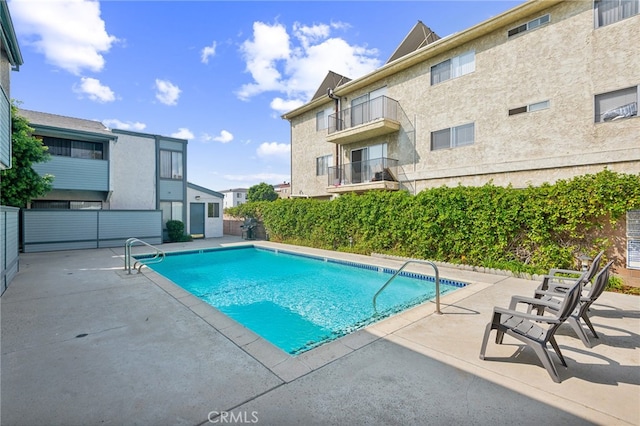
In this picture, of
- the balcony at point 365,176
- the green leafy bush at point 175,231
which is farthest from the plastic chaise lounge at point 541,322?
the green leafy bush at point 175,231

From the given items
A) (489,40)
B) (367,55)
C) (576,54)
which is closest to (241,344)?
(576,54)

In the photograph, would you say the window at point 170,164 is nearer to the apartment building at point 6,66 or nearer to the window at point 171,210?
the window at point 171,210

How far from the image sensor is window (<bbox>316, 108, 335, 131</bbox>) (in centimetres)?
1842

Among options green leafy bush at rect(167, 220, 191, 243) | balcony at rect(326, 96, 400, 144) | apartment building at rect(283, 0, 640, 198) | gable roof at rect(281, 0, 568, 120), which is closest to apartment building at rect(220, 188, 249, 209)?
green leafy bush at rect(167, 220, 191, 243)

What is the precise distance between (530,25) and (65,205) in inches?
939

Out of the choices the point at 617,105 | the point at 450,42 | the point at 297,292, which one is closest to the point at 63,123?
the point at 297,292

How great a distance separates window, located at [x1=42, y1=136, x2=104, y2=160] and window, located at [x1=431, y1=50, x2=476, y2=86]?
18.9 m

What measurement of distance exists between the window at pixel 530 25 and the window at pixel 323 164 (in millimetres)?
10449

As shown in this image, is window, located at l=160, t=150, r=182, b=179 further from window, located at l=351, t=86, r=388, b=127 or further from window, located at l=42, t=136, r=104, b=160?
window, located at l=351, t=86, r=388, b=127

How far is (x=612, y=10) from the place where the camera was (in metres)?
8.89

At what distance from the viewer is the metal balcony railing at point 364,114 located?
14641mm

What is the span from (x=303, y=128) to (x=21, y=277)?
16.3 meters

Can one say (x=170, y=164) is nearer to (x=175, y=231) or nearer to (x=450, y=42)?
(x=175, y=231)

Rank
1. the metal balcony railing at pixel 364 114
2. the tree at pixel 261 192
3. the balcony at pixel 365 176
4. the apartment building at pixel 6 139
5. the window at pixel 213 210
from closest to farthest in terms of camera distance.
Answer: the apartment building at pixel 6 139 < the balcony at pixel 365 176 < the metal balcony railing at pixel 364 114 < the window at pixel 213 210 < the tree at pixel 261 192
